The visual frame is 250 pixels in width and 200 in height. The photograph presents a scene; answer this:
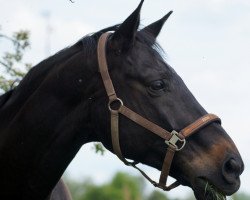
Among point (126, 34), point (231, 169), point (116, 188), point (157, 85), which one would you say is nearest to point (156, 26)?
point (126, 34)

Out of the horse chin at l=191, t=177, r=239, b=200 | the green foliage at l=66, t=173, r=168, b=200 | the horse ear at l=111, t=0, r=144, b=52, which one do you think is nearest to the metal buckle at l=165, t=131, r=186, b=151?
the horse chin at l=191, t=177, r=239, b=200

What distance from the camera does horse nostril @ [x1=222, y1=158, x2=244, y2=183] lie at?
4.79 m

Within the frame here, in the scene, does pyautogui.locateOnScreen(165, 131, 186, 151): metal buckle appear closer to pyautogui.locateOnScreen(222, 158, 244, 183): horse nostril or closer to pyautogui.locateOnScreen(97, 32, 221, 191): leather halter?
pyautogui.locateOnScreen(97, 32, 221, 191): leather halter

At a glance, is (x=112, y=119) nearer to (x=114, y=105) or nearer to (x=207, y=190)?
(x=114, y=105)

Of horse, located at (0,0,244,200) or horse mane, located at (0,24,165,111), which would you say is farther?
horse mane, located at (0,24,165,111)

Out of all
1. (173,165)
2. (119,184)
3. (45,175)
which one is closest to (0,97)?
(45,175)

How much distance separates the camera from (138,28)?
5.52 meters

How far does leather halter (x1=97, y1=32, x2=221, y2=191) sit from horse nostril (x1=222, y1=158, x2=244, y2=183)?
39 cm

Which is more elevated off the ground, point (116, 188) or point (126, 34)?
point (126, 34)

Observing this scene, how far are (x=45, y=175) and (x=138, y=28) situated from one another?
5.28ft

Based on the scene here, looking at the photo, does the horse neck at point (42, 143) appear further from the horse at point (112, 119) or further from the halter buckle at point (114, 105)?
the halter buckle at point (114, 105)

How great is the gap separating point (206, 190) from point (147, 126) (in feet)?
2.45

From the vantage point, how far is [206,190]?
489 centimetres

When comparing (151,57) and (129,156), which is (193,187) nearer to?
(129,156)
